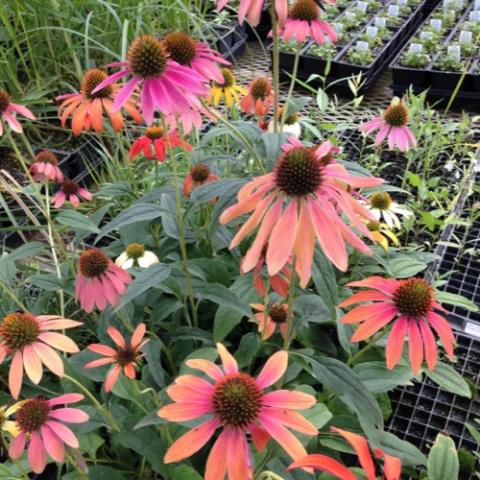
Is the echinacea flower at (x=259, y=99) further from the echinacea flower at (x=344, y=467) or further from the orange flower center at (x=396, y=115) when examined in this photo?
the echinacea flower at (x=344, y=467)

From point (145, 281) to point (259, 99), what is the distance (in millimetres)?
543

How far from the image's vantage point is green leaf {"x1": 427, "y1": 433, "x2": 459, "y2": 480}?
71 centimetres

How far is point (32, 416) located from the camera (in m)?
0.65

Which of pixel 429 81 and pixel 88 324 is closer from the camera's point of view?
pixel 88 324

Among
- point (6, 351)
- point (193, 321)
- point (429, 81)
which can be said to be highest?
point (6, 351)

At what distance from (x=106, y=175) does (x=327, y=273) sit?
3.85ft

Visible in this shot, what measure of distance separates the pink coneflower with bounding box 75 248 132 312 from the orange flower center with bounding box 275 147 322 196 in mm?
349

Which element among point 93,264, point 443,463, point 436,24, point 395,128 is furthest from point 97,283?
point 436,24

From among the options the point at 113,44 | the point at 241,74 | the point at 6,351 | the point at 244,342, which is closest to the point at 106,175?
the point at 113,44

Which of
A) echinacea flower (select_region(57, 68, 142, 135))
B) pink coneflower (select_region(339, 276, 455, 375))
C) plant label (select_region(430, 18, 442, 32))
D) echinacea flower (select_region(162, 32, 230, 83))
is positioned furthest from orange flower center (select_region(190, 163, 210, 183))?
plant label (select_region(430, 18, 442, 32))

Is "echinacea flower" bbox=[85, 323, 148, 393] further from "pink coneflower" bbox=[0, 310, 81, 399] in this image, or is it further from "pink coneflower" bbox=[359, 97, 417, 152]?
"pink coneflower" bbox=[359, 97, 417, 152]

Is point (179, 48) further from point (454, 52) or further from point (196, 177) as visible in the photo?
point (454, 52)

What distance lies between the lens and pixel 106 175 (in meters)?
1.78

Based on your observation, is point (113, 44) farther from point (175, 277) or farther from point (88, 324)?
point (175, 277)
